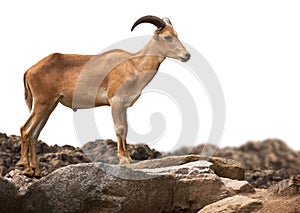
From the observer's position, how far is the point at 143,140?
41.5 feet

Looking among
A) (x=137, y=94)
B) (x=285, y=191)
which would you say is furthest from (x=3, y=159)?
(x=285, y=191)

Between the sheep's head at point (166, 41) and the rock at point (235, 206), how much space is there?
8.56 feet

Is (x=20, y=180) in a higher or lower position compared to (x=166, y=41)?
lower

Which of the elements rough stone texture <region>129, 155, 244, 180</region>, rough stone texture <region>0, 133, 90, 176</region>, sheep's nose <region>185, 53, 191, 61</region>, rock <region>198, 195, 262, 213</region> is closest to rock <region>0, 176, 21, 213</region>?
rough stone texture <region>129, 155, 244, 180</region>

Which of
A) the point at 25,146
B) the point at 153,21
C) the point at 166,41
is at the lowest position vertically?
the point at 25,146

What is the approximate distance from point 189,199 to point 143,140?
124 cm

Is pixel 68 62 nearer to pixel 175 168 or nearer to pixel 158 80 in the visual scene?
pixel 158 80

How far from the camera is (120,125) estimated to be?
12531 mm

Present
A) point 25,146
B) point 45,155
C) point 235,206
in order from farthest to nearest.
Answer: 1. point 45,155
2. point 25,146
3. point 235,206

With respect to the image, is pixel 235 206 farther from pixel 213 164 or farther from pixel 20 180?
pixel 20 180

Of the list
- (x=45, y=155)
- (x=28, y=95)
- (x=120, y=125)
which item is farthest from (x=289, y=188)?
(x=45, y=155)

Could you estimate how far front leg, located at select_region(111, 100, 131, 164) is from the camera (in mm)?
12508

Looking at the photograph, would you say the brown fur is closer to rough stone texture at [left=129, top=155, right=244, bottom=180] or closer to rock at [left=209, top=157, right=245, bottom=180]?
rough stone texture at [left=129, top=155, right=244, bottom=180]

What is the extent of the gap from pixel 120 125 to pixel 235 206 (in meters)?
2.49
